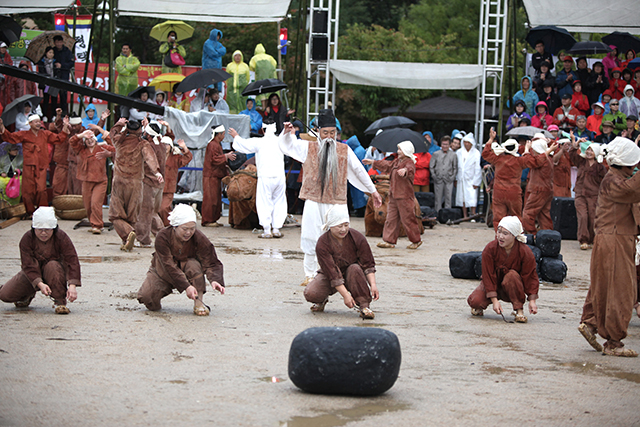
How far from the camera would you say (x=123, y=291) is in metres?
8.05

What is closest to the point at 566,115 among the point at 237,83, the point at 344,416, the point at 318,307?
the point at 237,83

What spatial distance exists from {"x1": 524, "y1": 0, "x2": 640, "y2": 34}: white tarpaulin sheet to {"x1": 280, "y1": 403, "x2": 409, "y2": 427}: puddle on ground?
14612 millimetres

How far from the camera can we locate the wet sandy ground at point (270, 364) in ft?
13.9

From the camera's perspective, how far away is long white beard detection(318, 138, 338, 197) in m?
8.40

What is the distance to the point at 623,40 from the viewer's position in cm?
1780

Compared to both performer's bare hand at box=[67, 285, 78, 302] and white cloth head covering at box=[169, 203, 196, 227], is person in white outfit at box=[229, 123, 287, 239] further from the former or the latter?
performer's bare hand at box=[67, 285, 78, 302]

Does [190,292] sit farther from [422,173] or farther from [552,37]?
[552,37]

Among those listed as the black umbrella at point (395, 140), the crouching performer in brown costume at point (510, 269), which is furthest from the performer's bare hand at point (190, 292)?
the black umbrella at point (395, 140)

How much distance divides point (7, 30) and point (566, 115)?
500 inches

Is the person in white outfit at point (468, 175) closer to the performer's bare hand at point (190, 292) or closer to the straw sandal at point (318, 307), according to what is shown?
the straw sandal at point (318, 307)

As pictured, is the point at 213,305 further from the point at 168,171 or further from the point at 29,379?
the point at 168,171

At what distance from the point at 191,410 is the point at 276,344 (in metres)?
1.75

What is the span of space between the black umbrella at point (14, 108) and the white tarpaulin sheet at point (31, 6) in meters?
2.15

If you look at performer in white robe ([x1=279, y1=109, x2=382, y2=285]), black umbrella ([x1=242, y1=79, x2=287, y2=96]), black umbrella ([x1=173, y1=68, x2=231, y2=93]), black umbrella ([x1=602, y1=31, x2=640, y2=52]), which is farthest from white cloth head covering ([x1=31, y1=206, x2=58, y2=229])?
black umbrella ([x1=602, y1=31, x2=640, y2=52])
